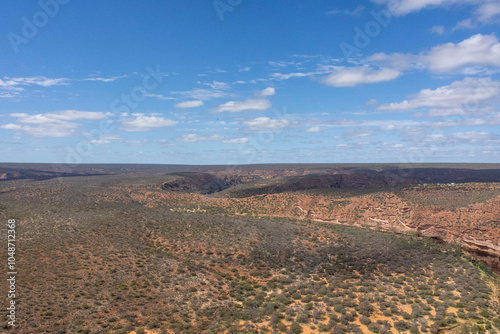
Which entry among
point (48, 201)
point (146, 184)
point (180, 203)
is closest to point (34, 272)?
point (48, 201)

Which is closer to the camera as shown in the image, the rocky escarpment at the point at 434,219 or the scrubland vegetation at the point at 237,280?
the scrubland vegetation at the point at 237,280

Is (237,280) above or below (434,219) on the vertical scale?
below

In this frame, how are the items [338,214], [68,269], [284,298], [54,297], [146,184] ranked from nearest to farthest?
[54,297], [284,298], [68,269], [338,214], [146,184]

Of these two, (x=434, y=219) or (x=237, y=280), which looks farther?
(x=434, y=219)

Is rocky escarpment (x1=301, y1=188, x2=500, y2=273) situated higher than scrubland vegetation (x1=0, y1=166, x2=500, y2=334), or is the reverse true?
rocky escarpment (x1=301, y1=188, x2=500, y2=273)

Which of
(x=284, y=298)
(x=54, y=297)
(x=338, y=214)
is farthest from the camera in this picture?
(x=338, y=214)

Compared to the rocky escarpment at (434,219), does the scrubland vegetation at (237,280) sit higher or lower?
lower

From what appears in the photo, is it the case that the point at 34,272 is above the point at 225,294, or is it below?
above

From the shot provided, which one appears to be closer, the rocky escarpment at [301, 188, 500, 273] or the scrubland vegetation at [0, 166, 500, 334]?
the scrubland vegetation at [0, 166, 500, 334]

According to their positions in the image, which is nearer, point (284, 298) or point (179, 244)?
point (284, 298)

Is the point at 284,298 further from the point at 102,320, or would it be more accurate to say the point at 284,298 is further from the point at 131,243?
the point at 131,243
